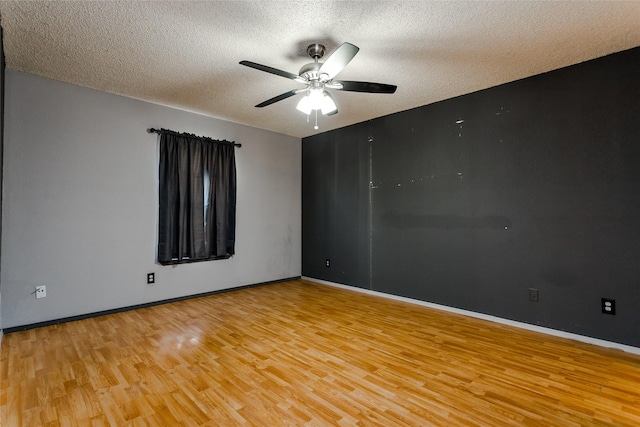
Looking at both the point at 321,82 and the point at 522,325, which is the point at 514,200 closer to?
the point at 522,325

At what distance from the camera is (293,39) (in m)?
2.42

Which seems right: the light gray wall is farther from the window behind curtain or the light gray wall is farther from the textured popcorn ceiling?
the textured popcorn ceiling

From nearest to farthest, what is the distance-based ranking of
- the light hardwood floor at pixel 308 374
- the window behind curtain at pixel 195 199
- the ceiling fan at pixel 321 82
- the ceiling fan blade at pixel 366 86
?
1. the light hardwood floor at pixel 308 374
2. the ceiling fan at pixel 321 82
3. the ceiling fan blade at pixel 366 86
4. the window behind curtain at pixel 195 199

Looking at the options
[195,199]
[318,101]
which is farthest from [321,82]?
[195,199]

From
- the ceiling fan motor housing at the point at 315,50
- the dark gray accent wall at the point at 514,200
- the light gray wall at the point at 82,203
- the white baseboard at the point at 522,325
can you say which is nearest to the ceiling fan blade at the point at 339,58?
the ceiling fan motor housing at the point at 315,50

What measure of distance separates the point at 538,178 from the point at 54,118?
498 cm

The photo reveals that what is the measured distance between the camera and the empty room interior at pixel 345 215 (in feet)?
6.63

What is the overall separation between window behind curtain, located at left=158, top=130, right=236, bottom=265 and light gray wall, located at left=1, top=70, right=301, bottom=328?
13cm

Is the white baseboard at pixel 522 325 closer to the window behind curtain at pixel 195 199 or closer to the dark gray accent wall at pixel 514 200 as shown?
the dark gray accent wall at pixel 514 200

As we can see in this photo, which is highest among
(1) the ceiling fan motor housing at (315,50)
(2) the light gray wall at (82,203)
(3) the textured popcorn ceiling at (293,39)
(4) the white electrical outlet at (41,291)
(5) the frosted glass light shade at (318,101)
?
(3) the textured popcorn ceiling at (293,39)

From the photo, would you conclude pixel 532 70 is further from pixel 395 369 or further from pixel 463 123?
pixel 395 369

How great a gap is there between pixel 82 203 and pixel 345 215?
11.0 feet

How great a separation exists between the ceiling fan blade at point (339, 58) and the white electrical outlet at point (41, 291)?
11.2 ft

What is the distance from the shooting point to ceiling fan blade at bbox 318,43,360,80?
6.50 ft
